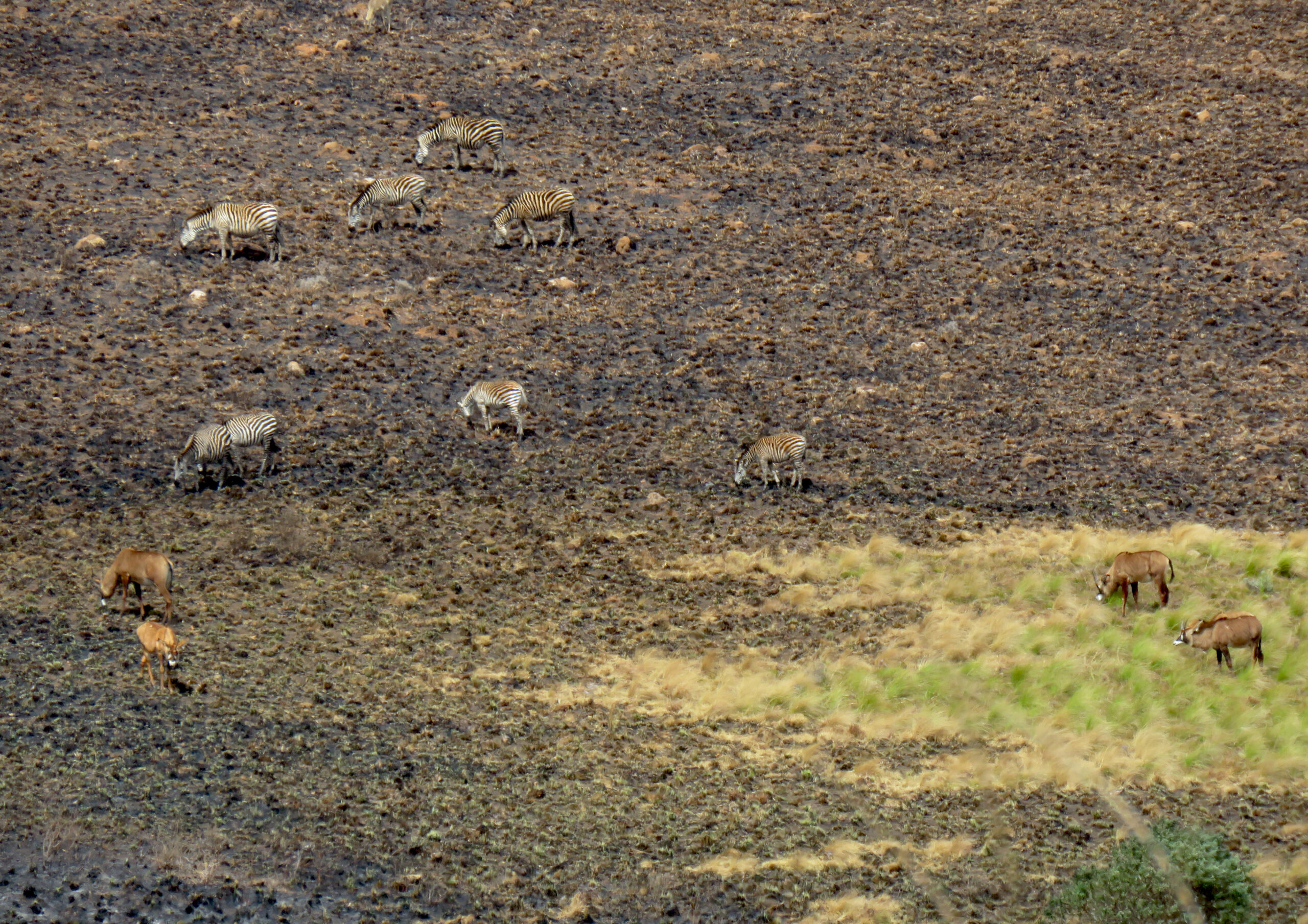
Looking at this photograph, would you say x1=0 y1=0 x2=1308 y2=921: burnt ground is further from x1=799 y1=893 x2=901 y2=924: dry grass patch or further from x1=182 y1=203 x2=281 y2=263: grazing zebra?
x1=182 y1=203 x2=281 y2=263: grazing zebra

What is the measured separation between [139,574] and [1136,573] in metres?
13.5

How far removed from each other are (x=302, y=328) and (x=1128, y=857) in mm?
20015

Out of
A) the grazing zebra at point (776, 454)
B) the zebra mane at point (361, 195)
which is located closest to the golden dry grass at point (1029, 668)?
the grazing zebra at point (776, 454)

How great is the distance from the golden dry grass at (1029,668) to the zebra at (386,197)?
12931 mm

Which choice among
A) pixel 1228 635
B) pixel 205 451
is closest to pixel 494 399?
pixel 205 451

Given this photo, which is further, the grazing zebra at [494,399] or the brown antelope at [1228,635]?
the grazing zebra at [494,399]

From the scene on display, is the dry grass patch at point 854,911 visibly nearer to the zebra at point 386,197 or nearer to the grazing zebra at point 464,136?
the zebra at point 386,197

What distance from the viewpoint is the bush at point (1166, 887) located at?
12047 millimetres

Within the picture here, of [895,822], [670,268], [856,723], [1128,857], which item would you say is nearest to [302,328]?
[670,268]

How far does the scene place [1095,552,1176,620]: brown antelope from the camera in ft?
67.8

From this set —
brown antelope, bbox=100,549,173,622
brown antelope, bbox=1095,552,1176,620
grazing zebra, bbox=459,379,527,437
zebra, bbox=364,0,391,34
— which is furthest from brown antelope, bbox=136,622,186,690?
zebra, bbox=364,0,391,34

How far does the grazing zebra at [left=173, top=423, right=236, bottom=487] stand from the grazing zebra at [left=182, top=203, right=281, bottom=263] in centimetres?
733

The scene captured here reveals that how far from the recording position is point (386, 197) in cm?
3139

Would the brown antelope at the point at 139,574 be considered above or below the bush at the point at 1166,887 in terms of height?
below
